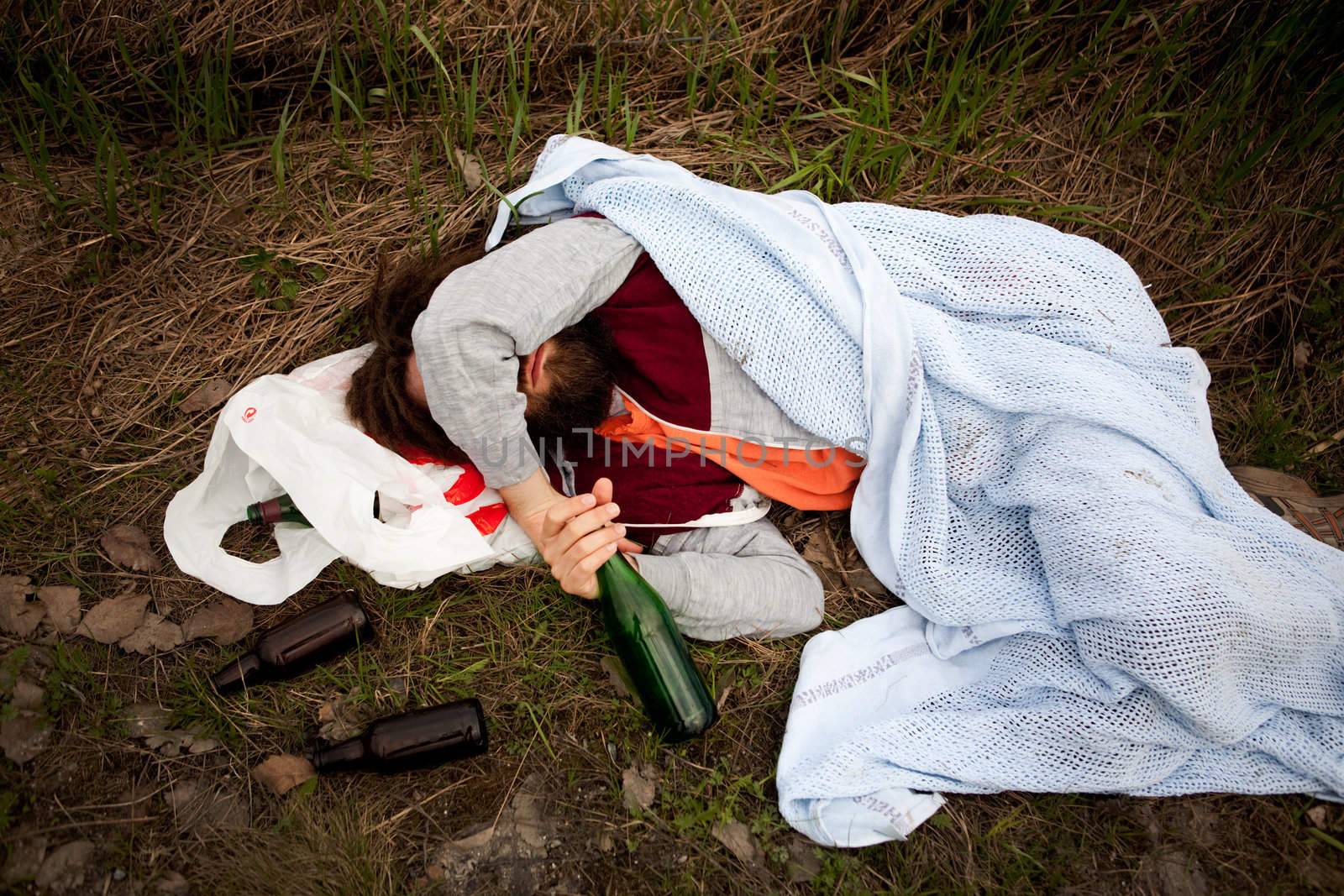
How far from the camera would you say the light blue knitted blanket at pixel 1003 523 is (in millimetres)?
1947

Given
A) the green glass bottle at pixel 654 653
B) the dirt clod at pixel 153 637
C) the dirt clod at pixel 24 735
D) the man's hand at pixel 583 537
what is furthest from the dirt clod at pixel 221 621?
the green glass bottle at pixel 654 653

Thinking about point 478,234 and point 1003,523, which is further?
point 478,234

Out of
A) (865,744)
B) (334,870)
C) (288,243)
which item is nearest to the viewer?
(334,870)

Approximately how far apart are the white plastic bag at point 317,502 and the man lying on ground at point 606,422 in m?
0.12

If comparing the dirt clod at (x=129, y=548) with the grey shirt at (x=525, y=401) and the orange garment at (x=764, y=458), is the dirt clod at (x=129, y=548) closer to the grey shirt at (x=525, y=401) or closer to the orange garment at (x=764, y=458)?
the grey shirt at (x=525, y=401)

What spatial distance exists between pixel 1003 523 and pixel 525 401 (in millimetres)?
1439

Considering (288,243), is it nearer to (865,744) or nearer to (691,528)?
(691,528)

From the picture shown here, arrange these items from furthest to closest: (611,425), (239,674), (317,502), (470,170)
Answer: (470,170)
(611,425)
(317,502)
(239,674)

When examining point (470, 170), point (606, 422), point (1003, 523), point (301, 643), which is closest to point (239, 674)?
point (301, 643)

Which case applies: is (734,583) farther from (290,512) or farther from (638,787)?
(290,512)

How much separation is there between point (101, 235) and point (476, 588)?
172cm

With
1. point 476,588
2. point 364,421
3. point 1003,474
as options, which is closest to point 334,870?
point 476,588

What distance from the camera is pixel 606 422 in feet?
8.10

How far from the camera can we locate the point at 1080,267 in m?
2.25
